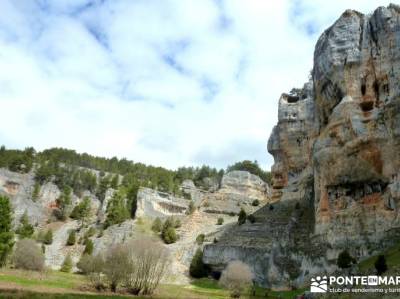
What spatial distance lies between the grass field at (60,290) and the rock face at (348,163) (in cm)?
433

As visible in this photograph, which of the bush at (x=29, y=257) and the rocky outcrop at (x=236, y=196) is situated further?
the rocky outcrop at (x=236, y=196)

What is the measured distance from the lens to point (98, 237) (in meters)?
67.6

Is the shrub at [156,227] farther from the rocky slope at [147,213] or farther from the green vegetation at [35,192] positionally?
the green vegetation at [35,192]

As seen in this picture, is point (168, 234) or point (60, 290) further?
point (168, 234)

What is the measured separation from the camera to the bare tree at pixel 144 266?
36938mm

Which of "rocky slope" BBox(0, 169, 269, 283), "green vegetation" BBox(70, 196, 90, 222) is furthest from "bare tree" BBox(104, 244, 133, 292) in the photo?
"green vegetation" BBox(70, 196, 90, 222)

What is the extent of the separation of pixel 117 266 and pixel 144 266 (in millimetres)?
2211

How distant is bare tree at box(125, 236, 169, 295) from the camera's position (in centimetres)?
3694

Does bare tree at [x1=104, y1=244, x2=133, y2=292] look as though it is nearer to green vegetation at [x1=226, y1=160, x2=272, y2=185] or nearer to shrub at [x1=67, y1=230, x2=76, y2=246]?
shrub at [x1=67, y1=230, x2=76, y2=246]

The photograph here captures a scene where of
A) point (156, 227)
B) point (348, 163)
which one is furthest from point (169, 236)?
point (348, 163)

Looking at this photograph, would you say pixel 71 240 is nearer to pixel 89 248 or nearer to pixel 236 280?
pixel 89 248

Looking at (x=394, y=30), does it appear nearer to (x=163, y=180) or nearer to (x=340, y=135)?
(x=340, y=135)

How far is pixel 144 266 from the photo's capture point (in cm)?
3700

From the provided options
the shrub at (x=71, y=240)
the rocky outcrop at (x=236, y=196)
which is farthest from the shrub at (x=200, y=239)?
the shrub at (x=71, y=240)
